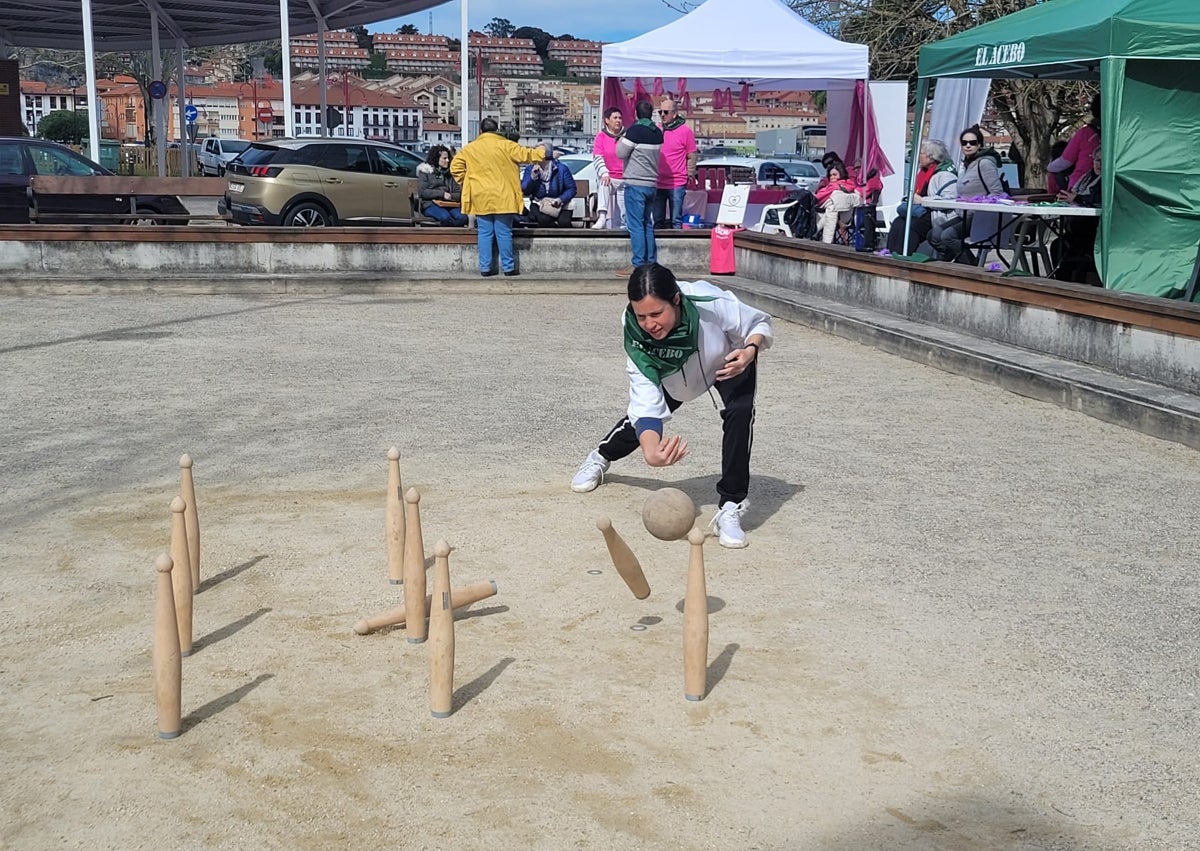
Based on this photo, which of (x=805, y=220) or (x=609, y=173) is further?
(x=609, y=173)

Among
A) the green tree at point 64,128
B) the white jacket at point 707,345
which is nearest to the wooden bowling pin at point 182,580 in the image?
the white jacket at point 707,345

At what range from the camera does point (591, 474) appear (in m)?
7.56

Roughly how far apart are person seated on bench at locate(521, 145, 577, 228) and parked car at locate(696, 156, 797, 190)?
4940 mm

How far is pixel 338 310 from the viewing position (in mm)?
15492

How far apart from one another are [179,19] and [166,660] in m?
36.3

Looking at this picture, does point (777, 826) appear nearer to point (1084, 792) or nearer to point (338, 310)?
point (1084, 792)

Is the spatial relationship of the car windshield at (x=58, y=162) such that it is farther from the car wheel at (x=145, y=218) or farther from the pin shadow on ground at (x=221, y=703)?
the pin shadow on ground at (x=221, y=703)

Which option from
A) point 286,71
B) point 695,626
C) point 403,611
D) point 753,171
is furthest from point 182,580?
point 286,71

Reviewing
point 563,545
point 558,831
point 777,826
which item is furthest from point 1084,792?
point 563,545

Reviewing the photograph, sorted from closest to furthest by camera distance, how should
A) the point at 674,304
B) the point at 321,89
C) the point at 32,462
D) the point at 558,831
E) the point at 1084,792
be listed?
the point at 558,831 → the point at 1084,792 → the point at 674,304 → the point at 32,462 → the point at 321,89

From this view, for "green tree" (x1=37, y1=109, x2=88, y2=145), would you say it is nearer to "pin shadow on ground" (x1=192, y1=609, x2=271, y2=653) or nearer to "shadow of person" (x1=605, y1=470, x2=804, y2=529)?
"shadow of person" (x1=605, y1=470, x2=804, y2=529)

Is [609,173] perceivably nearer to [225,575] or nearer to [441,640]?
[225,575]

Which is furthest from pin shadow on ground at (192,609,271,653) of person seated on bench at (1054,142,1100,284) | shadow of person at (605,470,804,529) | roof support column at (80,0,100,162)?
roof support column at (80,0,100,162)

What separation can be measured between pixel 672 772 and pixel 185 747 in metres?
1.64
